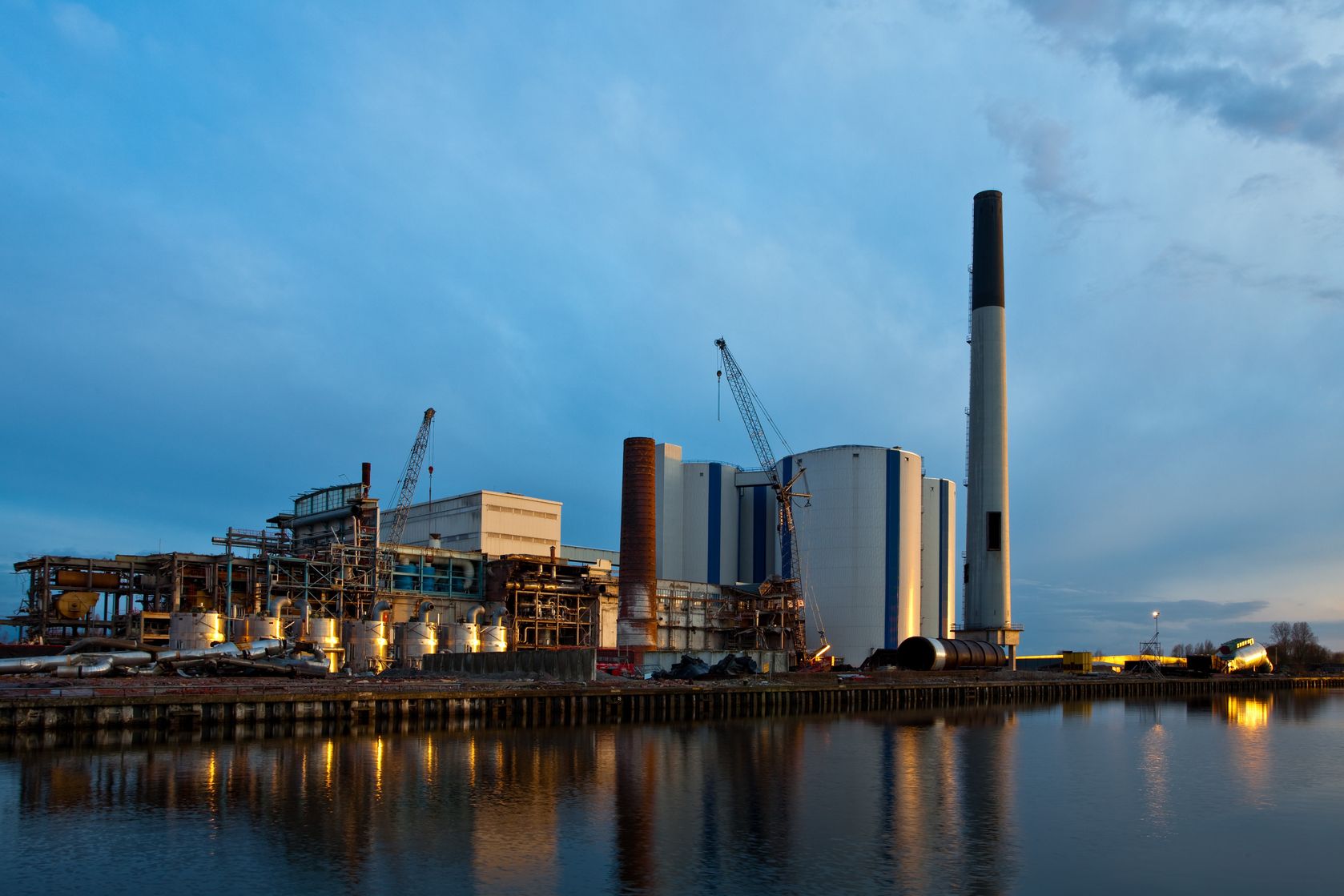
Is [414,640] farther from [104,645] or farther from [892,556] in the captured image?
[892,556]

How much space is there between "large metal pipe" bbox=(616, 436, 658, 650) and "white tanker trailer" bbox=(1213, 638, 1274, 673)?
275 ft

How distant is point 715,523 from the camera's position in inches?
5084

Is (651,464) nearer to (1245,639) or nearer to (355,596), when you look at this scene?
(355,596)

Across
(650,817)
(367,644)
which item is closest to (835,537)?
(367,644)

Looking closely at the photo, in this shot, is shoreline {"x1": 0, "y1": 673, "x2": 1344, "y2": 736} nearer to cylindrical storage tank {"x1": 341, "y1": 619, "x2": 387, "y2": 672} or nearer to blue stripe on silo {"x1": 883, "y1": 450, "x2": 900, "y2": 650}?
cylindrical storage tank {"x1": 341, "y1": 619, "x2": 387, "y2": 672}

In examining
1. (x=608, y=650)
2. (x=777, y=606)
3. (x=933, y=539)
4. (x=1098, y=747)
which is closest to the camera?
(x=1098, y=747)

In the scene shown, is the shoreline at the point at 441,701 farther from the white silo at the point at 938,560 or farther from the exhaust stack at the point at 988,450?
the white silo at the point at 938,560

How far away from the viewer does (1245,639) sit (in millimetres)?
145000

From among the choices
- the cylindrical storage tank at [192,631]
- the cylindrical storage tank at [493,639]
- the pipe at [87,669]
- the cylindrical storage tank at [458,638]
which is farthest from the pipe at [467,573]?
the pipe at [87,669]

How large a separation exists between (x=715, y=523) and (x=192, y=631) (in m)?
68.1

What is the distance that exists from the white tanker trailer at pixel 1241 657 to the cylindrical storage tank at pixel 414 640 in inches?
3975

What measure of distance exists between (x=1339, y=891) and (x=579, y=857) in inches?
658

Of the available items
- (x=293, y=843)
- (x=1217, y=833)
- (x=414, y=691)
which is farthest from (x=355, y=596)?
(x=1217, y=833)

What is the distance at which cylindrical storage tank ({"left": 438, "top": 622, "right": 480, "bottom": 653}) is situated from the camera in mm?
83375
